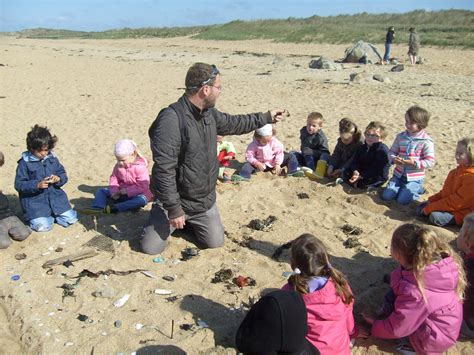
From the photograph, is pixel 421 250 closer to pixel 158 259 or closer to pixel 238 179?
pixel 158 259

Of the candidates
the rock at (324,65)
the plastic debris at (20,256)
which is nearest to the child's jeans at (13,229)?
the plastic debris at (20,256)

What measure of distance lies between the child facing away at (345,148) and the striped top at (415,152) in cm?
71

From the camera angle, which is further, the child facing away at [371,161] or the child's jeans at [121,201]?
the child facing away at [371,161]

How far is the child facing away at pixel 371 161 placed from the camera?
6496 mm

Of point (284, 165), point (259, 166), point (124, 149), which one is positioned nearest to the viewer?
point (124, 149)

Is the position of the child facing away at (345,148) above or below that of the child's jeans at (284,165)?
above

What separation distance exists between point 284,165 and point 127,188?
2628 mm

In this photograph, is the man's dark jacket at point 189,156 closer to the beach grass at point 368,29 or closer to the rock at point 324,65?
the rock at point 324,65

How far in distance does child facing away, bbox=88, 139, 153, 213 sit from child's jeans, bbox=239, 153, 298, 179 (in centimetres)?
160

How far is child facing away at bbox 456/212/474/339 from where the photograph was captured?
3625mm

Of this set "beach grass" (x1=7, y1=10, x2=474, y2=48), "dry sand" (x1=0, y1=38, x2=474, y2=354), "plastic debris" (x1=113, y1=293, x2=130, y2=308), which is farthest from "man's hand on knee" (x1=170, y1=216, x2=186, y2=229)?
"beach grass" (x1=7, y1=10, x2=474, y2=48)

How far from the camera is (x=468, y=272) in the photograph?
3633 millimetres

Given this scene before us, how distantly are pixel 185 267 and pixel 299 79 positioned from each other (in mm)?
15084

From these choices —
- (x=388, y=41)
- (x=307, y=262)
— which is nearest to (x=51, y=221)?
(x=307, y=262)
